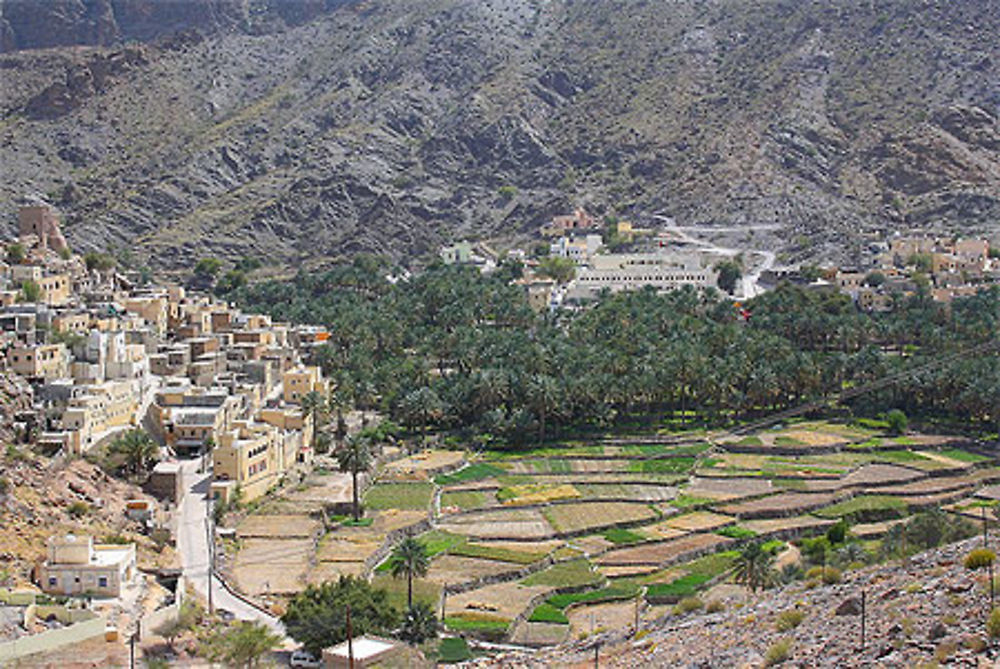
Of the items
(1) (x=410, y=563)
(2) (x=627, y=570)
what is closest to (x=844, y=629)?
(1) (x=410, y=563)

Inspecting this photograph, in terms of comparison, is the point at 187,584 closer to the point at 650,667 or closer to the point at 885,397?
the point at 650,667

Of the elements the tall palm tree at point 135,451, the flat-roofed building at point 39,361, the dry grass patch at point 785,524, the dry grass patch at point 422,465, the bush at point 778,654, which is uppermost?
the flat-roofed building at point 39,361

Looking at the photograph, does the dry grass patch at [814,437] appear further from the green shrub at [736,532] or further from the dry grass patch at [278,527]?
the dry grass patch at [278,527]

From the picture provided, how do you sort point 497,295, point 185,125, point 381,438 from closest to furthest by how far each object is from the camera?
point 381,438, point 497,295, point 185,125

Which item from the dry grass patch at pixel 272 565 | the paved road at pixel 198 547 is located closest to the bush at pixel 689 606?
the paved road at pixel 198 547

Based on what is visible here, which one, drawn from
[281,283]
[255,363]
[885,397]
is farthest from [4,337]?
[281,283]

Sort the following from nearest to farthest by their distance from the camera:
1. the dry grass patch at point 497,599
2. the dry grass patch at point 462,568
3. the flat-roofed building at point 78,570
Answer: the flat-roofed building at point 78,570
the dry grass patch at point 497,599
the dry grass patch at point 462,568

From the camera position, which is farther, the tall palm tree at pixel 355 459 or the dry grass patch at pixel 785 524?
the tall palm tree at pixel 355 459

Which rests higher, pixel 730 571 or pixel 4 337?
pixel 4 337

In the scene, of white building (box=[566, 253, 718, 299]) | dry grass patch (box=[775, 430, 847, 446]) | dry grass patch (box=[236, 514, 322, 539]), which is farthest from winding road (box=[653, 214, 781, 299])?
dry grass patch (box=[236, 514, 322, 539])
